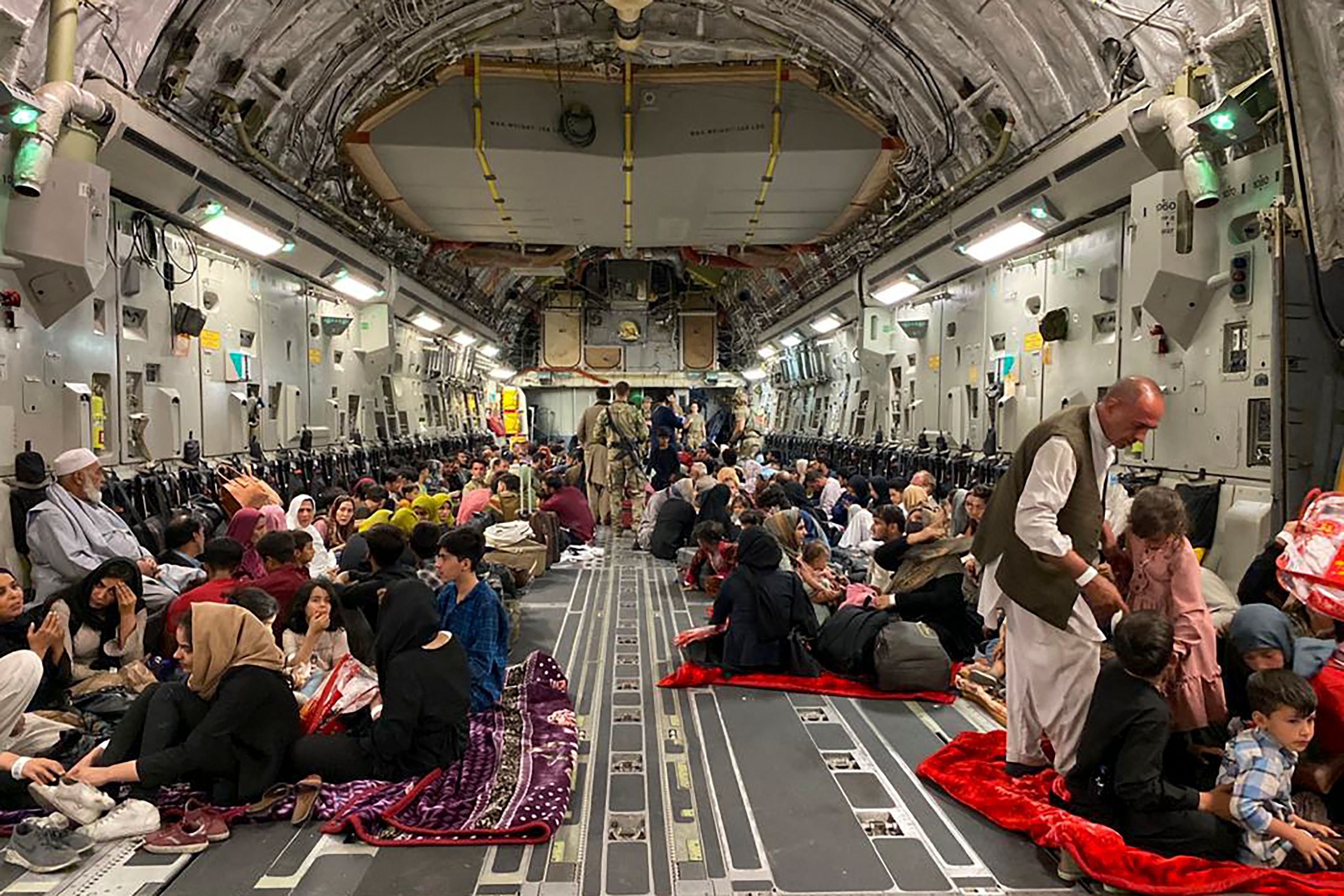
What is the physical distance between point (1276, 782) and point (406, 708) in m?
3.40

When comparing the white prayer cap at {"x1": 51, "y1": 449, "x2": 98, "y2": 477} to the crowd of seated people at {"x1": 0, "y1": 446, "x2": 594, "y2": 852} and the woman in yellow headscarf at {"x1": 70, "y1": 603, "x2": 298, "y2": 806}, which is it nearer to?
the crowd of seated people at {"x1": 0, "y1": 446, "x2": 594, "y2": 852}

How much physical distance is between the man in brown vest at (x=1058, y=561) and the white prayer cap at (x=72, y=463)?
209 inches

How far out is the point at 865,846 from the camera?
325 cm

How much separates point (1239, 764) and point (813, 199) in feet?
26.0

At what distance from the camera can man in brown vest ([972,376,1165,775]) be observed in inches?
135

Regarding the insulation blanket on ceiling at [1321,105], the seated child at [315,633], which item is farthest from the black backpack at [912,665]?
the seated child at [315,633]

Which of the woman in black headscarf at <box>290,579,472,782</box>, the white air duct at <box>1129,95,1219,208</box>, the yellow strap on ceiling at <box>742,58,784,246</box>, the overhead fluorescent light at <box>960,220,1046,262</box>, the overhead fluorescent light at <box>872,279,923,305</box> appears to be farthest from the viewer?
the overhead fluorescent light at <box>872,279,923,305</box>

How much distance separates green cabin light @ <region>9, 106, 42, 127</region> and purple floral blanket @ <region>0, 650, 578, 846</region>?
3.45 meters

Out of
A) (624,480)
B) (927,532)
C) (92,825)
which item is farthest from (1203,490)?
(624,480)

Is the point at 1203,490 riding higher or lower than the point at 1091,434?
lower

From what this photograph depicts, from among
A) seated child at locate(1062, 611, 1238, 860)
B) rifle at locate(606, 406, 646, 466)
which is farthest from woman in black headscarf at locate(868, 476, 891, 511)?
seated child at locate(1062, 611, 1238, 860)

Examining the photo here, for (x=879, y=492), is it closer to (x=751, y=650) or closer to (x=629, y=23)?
(x=751, y=650)

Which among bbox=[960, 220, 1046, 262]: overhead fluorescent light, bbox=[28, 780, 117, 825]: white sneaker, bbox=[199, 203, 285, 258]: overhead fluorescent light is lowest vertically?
bbox=[28, 780, 117, 825]: white sneaker

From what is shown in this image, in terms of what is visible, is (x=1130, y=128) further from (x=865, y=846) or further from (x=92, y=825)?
(x=92, y=825)
